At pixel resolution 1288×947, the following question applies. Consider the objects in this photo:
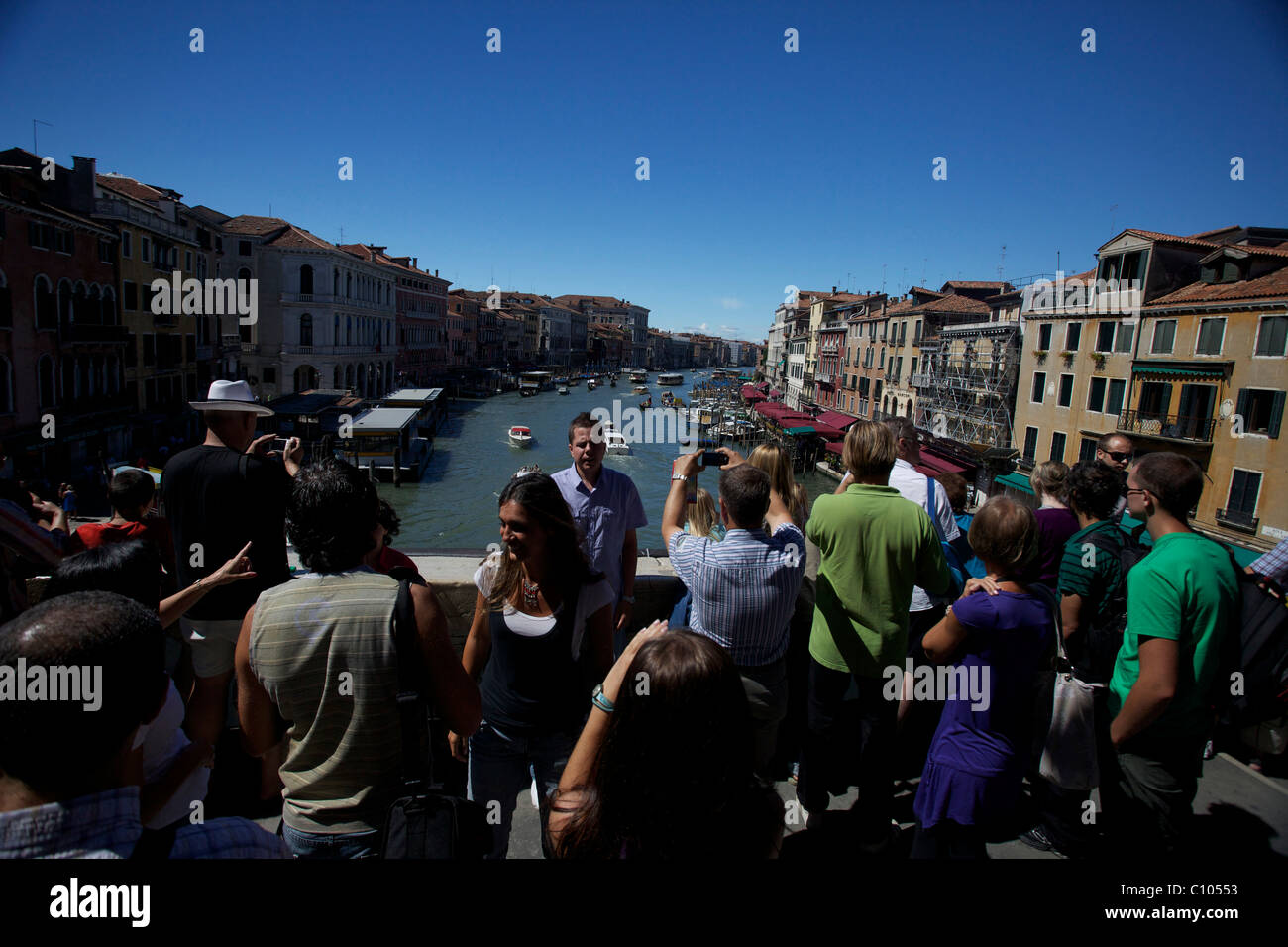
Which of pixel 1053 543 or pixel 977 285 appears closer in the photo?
pixel 1053 543

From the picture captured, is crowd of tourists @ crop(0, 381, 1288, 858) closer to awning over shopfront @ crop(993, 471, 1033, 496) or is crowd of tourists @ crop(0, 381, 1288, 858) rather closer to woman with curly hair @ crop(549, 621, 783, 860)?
woman with curly hair @ crop(549, 621, 783, 860)

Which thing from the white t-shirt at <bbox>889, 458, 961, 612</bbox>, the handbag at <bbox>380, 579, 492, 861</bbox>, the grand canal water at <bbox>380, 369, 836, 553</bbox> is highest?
the white t-shirt at <bbox>889, 458, 961, 612</bbox>

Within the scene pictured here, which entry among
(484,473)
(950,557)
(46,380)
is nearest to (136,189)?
(46,380)

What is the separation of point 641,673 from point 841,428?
4132 cm

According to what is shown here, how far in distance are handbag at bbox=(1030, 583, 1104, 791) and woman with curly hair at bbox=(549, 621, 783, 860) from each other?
5.45 ft

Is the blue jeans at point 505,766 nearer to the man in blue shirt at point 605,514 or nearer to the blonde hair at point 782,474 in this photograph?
the man in blue shirt at point 605,514

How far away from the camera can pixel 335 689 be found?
1.64m

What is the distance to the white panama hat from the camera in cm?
264

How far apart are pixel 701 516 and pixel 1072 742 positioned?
5.20ft

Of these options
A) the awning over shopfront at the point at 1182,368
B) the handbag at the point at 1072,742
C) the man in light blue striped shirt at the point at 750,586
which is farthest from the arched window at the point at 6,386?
the awning over shopfront at the point at 1182,368

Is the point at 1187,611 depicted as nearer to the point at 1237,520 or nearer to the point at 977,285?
the point at 1237,520

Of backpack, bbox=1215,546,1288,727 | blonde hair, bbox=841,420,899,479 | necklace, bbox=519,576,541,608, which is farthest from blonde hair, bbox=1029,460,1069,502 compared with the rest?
necklace, bbox=519,576,541,608
